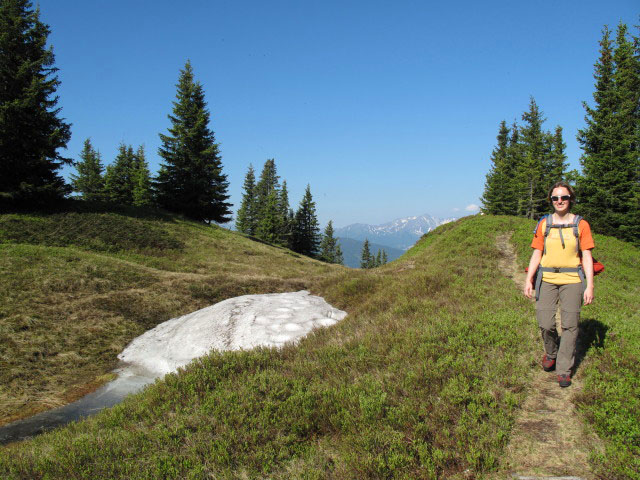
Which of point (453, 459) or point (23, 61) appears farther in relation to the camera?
point (23, 61)

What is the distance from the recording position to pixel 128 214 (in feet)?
Answer: 89.5

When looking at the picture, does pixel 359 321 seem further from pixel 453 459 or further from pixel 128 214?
pixel 128 214

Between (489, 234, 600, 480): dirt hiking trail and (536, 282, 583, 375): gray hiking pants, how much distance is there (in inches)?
14.3

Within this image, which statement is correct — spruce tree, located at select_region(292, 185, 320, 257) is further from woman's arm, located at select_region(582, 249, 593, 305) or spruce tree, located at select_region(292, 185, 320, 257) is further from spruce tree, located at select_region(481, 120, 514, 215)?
woman's arm, located at select_region(582, 249, 593, 305)

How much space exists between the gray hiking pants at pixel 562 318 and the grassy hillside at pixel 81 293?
29.3 ft

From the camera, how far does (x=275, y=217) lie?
183 ft

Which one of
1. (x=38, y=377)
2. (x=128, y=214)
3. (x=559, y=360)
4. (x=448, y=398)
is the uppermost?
(x=128, y=214)

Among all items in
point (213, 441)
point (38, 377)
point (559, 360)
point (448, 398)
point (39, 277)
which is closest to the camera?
point (213, 441)

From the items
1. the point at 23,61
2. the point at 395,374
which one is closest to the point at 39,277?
the point at 395,374

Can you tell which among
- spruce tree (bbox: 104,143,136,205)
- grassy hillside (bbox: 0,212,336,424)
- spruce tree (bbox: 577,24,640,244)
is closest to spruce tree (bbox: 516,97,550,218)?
spruce tree (bbox: 577,24,640,244)

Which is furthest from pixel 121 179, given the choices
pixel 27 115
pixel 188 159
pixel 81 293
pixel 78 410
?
A: pixel 78 410

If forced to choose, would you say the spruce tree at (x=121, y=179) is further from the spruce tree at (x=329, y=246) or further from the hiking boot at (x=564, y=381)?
the hiking boot at (x=564, y=381)

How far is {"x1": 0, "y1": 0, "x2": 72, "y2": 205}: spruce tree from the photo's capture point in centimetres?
2091

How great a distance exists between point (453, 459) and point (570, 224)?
373 centimetres
